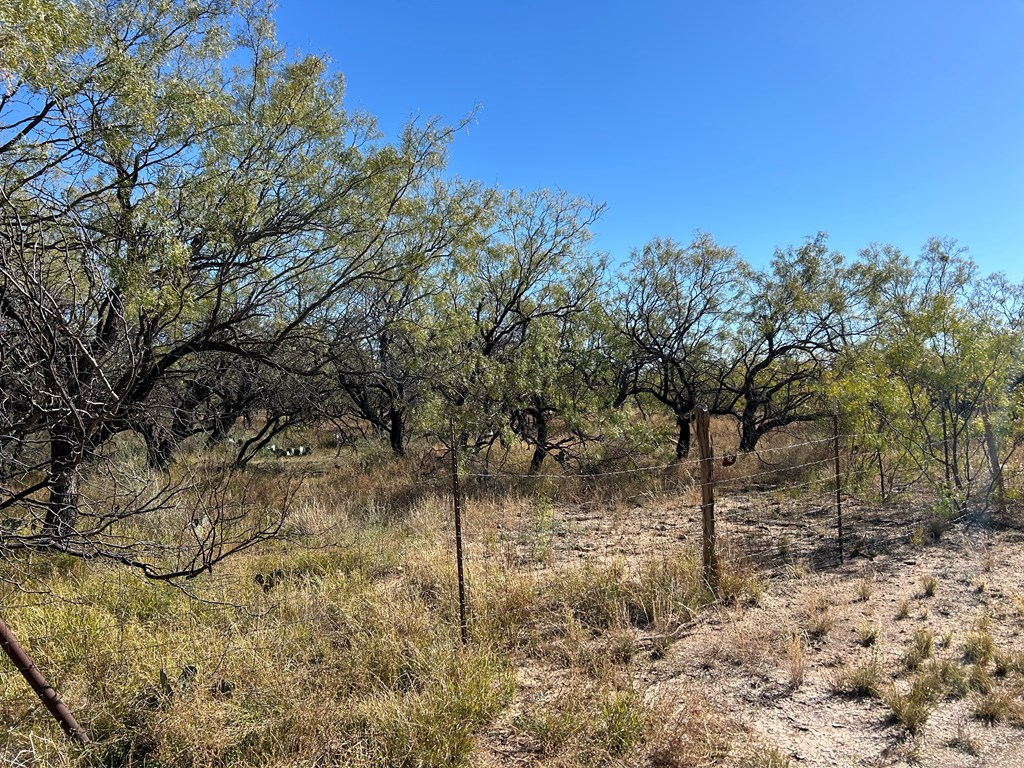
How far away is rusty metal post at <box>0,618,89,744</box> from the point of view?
7.91ft

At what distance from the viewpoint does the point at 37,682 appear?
259cm

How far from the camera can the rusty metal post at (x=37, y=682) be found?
2412 mm

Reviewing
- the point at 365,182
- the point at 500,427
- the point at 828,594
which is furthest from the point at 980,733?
the point at 500,427

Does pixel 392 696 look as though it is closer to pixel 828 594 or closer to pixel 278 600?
pixel 278 600

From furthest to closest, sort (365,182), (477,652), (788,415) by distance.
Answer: (788,415)
(365,182)
(477,652)

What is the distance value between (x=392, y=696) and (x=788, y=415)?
40.5ft

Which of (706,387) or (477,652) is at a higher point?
(706,387)

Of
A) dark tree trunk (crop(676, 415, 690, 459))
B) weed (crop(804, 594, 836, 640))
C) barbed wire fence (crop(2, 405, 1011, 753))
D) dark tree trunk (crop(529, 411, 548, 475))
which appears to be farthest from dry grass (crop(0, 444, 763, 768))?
dark tree trunk (crop(676, 415, 690, 459))

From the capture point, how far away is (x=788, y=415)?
1324cm

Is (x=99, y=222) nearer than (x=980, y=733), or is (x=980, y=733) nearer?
(x=980, y=733)

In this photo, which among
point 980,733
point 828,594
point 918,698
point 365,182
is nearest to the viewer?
point 980,733

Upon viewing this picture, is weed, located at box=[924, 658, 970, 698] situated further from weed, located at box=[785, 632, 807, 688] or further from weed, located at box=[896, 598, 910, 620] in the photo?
weed, located at box=[896, 598, 910, 620]

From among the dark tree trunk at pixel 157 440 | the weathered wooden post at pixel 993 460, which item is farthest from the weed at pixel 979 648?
the dark tree trunk at pixel 157 440

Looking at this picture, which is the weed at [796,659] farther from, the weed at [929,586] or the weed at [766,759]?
the weed at [929,586]
